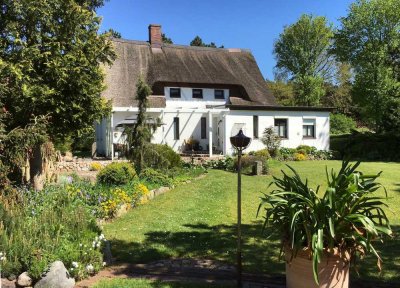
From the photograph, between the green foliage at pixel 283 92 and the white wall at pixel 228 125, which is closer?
the white wall at pixel 228 125

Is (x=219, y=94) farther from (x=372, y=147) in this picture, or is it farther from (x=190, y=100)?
(x=372, y=147)

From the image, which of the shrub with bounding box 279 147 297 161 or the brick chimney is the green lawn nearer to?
the shrub with bounding box 279 147 297 161

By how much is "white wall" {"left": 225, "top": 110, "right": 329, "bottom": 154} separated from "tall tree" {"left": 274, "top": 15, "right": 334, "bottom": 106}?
13951mm

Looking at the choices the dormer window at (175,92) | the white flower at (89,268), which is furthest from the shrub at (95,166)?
the white flower at (89,268)

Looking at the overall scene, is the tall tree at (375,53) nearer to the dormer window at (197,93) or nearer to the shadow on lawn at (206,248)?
the dormer window at (197,93)

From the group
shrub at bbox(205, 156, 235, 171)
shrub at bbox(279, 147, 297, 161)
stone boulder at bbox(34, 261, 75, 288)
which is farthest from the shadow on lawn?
shrub at bbox(279, 147, 297, 161)

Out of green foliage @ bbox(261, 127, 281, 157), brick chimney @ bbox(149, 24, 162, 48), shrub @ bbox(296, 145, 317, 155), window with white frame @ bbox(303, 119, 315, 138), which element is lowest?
shrub @ bbox(296, 145, 317, 155)

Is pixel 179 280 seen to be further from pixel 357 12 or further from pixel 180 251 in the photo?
pixel 357 12

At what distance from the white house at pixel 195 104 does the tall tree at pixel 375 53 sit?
509cm

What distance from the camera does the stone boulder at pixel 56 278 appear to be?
16.5 feet

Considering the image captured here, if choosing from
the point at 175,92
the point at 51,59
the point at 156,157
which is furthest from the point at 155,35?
the point at 51,59

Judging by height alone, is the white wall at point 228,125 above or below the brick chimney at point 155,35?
below

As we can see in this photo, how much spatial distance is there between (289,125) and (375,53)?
986cm

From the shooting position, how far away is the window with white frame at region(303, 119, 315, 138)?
25.1m
